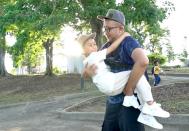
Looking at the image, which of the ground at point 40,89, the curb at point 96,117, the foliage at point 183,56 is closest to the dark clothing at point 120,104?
the curb at point 96,117

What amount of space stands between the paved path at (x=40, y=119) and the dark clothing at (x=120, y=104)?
5.32 metres

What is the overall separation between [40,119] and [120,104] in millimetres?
8221

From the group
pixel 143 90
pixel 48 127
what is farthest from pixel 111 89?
pixel 48 127

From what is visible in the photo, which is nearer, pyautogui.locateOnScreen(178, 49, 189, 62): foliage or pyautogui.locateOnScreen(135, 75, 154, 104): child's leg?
pyautogui.locateOnScreen(135, 75, 154, 104): child's leg

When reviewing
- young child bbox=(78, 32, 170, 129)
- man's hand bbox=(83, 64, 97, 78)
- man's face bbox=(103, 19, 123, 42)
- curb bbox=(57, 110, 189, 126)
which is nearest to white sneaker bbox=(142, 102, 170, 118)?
young child bbox=(78, 32, 170, 129)

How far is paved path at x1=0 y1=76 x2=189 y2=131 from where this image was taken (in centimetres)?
1110

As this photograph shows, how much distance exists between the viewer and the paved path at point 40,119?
11102mm

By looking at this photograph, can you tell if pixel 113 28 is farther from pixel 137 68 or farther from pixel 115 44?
pixel 137 68

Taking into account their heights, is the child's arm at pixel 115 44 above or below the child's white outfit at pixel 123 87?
above

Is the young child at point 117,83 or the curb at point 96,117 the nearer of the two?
the young child at point 117,83

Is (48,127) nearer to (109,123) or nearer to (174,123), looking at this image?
(174,123)

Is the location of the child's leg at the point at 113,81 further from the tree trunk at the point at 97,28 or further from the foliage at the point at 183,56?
the foliage at the point at 183,56

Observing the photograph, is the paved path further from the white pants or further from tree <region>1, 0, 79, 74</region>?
the white pants

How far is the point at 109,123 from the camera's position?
16.8 feet
